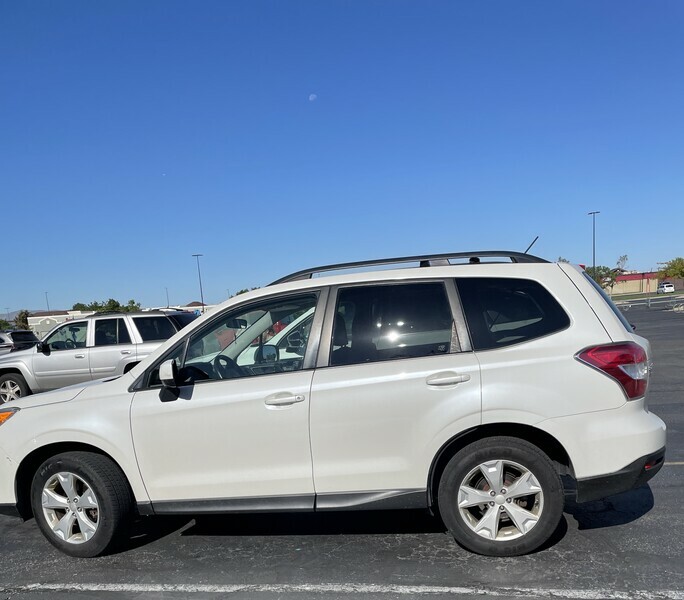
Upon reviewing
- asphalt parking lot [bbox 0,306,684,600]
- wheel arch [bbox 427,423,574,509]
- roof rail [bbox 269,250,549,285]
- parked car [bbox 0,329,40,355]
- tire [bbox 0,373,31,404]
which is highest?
roof rail [bbox 269,250,549,285]

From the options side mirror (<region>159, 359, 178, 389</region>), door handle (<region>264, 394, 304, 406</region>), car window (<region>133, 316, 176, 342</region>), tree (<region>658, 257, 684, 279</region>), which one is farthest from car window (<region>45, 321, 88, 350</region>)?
tree (<region>658, 257, 684, 279</region>)

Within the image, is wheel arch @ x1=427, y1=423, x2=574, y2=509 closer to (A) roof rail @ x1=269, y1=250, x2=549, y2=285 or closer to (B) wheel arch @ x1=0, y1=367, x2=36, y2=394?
(A) roof rail @ x1=269, y1=250, x2=549, y2=285

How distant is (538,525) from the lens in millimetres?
3551

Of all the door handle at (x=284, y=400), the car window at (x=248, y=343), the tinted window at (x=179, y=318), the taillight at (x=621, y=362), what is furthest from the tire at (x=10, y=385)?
the taillight at (x=621, y=362)

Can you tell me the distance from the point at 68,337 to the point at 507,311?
9924 millimetres

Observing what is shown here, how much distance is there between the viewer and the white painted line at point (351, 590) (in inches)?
125

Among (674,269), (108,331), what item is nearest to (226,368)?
(108,331)

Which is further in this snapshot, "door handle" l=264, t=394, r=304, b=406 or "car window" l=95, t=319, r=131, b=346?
"car window" l=95, t=319, r=131, b=346

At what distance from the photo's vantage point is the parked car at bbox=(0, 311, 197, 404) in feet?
35.9

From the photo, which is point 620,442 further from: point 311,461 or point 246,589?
point 246,589

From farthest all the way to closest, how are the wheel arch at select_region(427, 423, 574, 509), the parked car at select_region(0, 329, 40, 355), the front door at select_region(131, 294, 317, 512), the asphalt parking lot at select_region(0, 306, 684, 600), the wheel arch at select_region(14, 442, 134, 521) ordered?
the parked car at select_region(0, 329, 40, 355) < the wheel arch at select_region(14, 442, 134, 521) < the front door at select_region(131, 294, 317, 512) < the wheel arch at select_region(427, 423, 574, 509) < the asphalt parking lot at select_region(0, 306, 684, 600)

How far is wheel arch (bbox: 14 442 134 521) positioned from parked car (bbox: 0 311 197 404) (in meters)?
6.68

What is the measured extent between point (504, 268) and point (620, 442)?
1.26m

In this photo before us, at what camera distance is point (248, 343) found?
4152mm
